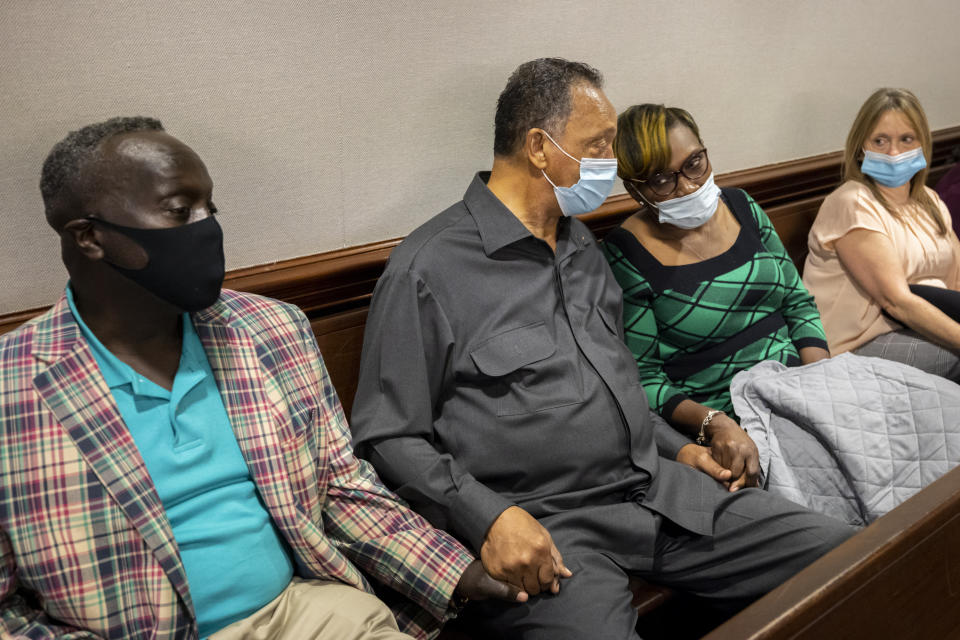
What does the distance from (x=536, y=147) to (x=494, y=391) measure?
61 cm

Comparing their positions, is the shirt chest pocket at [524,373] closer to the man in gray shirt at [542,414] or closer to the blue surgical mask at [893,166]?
the man in gray shirt at [542,414]

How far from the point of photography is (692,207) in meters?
2.32

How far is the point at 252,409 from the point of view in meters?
1.49

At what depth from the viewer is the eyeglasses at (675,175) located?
7.59 feet

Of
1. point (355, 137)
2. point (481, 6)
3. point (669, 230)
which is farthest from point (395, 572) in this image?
point (481, 6)

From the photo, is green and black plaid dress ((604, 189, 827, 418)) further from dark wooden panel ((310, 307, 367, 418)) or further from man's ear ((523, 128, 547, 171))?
dark wooden panel ((310, 307, 367, 418))

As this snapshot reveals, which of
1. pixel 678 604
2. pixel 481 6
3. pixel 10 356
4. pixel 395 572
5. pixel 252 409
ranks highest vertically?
pixel 481 6

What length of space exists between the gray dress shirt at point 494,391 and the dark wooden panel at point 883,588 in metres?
0.48

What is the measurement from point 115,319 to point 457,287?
759 millimetres

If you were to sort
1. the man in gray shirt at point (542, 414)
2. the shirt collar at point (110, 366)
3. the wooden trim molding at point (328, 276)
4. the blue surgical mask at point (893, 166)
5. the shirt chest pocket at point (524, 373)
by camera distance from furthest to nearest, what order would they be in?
the blue surgical mask at point (893, 166), the wooden trim molding at point (328, 276), the shirt chest pocket at point (524, 373), the man in gray shirt at point (542, 414), the shirt collar at point (110, 366)

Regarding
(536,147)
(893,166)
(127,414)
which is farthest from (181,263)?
(893,166)

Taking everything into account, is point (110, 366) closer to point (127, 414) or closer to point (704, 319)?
point (127, 414)

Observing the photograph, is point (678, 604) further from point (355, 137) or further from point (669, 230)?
point (355, 137)

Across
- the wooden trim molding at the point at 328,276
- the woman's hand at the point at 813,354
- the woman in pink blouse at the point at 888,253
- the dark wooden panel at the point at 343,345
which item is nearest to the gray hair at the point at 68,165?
the wooden trim molding at the point at 328,276
